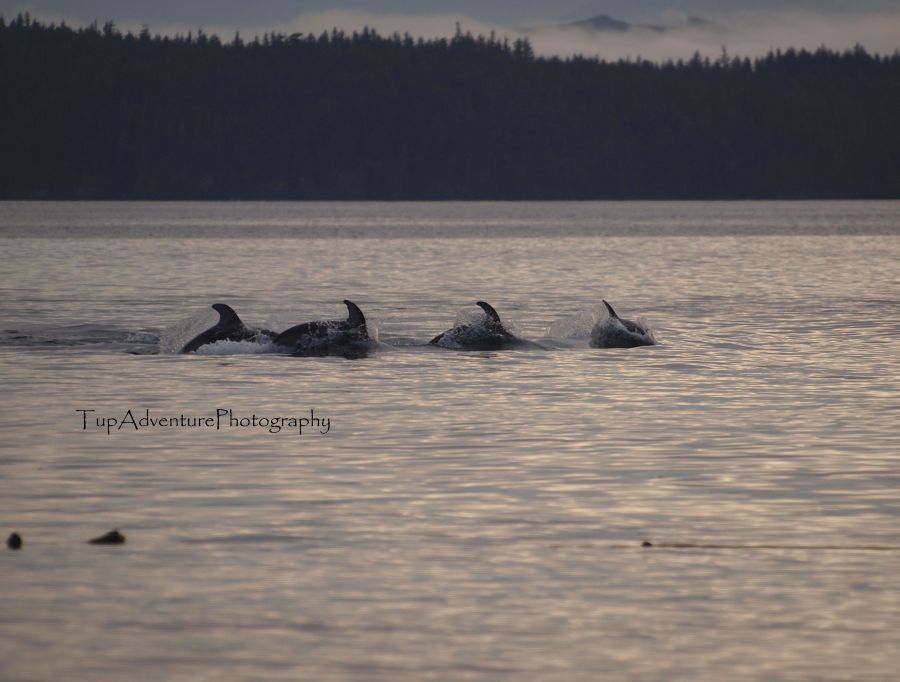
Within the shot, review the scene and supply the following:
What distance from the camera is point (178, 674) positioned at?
1040 centimetres

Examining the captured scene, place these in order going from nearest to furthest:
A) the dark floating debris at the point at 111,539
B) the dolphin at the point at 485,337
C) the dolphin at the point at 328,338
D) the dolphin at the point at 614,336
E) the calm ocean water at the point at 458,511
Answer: the calm ocean water at the point at 458,511
the dark floating debris at the point at 111,539
the dolphin at the point at 328,338
the dolphin at the point at 485,337
the dolphin at the point at 614,336

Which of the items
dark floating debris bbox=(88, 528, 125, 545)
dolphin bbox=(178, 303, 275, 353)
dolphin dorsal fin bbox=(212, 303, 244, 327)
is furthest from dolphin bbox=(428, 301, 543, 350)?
dark floating debris bbox=(88, 528, 125, 545)

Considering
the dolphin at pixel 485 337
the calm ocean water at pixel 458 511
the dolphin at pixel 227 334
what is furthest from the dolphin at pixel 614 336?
the dolphin at pixel 227 334

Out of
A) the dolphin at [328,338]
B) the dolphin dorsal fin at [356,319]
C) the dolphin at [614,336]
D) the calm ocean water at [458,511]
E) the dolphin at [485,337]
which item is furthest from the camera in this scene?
the dolphin at [614,336]

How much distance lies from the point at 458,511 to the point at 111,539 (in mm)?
3194

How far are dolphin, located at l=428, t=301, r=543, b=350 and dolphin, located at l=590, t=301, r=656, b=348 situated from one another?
141 centimetres

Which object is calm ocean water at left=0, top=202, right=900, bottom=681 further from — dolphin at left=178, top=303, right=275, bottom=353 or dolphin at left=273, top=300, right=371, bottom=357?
dolphin at left=273, top=300, right=371, bottom=357

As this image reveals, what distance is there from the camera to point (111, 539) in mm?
13977

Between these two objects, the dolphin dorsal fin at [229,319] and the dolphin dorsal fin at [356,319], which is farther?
the dolphin dorsal fin at [229,319]

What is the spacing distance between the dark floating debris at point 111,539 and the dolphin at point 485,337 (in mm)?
18802

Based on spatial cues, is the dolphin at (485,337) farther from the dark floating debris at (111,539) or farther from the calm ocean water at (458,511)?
the dark floating debris at (111,539)

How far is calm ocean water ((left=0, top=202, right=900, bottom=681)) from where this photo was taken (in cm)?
1109

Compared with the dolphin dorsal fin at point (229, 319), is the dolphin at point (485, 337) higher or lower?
lower

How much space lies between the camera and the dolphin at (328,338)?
31312mm
